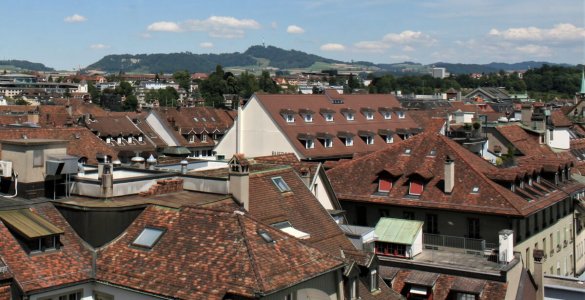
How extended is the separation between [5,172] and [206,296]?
1020 centimetres

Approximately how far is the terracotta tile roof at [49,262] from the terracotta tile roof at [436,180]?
73.4 feet

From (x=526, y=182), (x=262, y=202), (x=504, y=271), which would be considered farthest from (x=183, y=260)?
(x=526, y=182)

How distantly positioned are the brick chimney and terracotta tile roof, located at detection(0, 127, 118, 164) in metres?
33.1

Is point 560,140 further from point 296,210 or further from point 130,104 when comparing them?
point 130,104

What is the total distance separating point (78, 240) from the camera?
74.7ft

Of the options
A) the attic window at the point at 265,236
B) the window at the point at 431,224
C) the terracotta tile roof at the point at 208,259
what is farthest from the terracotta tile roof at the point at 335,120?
the attic window at the point at 265,236

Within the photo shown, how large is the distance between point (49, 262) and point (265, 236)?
644 centimetres

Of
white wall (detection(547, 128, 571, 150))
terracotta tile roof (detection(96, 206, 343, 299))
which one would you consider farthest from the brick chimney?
white wall (detection(547, 128, 571, 150))

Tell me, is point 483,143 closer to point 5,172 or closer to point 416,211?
point 416,211

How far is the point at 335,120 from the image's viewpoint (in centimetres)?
7319

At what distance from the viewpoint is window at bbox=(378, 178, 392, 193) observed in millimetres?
42531

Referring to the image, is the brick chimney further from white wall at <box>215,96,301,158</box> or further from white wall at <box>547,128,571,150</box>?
white wall at <box>547,128,571,150</box>

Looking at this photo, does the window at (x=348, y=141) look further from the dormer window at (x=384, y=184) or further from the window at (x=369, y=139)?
the dormer window at (x=384, y=184)

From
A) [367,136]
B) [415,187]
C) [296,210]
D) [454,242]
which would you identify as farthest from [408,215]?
[367,136]
